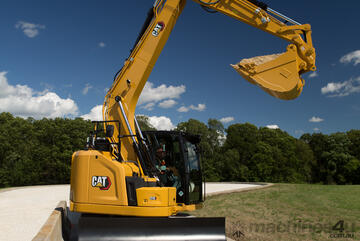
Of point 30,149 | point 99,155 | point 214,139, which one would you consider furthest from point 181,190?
point 214,139

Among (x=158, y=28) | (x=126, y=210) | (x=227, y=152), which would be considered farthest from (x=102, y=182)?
(x=227, y=152)

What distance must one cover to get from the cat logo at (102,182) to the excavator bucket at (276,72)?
12.3 feet

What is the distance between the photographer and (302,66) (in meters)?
6.52

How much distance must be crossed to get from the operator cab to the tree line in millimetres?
30315

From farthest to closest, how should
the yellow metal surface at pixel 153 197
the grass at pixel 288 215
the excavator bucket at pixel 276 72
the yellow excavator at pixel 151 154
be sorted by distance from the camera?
the grass at pixel 288 215, the excavator bucket at pixel 276 72, the yellow metal surface at pixel 153 197, the yellow excavator at pixel 151 154

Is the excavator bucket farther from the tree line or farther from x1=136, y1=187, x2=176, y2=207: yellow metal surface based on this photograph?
the tree line

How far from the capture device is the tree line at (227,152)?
116ft

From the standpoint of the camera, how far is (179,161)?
22.7 feet

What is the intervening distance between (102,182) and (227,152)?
40.5 m

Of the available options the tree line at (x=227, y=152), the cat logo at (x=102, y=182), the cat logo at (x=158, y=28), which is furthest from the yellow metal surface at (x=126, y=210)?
the tree line at (x=227, y=152)

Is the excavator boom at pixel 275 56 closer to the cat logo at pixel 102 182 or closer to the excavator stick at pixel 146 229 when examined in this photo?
the excavator stick at pixel 146 229

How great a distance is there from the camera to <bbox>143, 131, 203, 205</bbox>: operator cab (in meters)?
6.54

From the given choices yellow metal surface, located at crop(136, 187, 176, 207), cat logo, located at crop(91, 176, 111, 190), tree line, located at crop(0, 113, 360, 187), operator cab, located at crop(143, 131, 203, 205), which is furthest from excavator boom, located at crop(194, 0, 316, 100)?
tree line, located at crop(0, 113, 360, 187)

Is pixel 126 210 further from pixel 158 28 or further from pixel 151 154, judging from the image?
pixel 158 28
